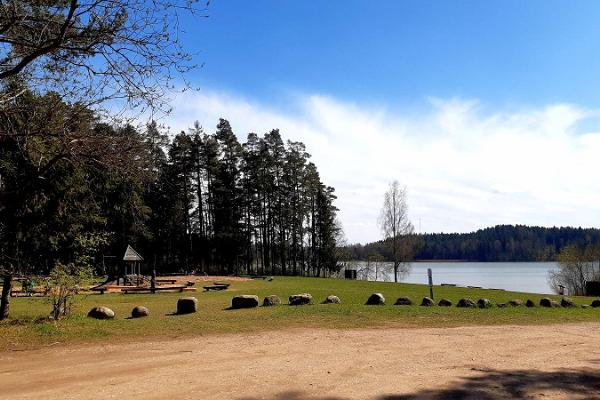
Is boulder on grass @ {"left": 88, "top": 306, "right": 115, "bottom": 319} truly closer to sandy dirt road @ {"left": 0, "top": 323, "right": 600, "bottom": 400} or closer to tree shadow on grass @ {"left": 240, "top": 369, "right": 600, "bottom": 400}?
sandy dirt road @ {"left": 0, "top": 323, "right": 600, "bottom": 400}

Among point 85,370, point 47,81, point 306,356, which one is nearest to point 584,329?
point 306,356

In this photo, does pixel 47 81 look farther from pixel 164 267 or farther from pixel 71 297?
pixel 164 267

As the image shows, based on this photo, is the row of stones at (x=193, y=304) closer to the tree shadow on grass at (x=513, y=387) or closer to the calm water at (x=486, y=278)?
the tree shadow on grass at (x=513, y=387)

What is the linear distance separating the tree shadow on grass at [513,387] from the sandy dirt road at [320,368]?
1 centimetres

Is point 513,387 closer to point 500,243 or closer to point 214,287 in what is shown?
point 214,287

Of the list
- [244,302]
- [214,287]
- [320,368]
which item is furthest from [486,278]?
[320,368]

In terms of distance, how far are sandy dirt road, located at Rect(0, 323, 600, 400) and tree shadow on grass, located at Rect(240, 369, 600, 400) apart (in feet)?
0.04

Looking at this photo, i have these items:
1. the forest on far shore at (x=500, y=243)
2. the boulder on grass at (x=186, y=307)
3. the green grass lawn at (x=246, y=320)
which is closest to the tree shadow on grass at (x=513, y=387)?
the green grass lawn at (x=246, y=320)

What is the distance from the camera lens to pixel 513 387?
243 inches

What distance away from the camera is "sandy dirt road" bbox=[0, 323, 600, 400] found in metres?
6.04

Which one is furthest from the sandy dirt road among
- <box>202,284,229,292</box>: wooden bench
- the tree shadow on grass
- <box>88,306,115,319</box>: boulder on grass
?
<box>202,284,229,292</box>: wooden bench

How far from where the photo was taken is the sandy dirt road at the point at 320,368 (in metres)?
6.04

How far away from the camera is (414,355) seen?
8273 millimetres

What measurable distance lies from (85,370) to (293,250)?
50.9 m
